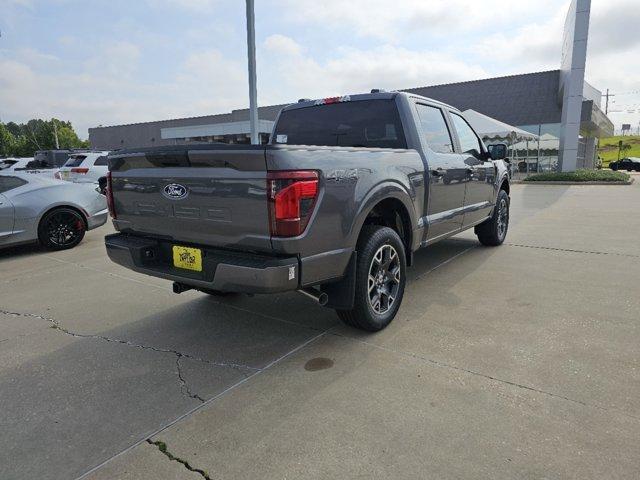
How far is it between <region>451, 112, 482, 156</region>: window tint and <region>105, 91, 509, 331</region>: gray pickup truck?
2.36ft

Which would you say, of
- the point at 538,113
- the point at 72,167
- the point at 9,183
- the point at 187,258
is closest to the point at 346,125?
the point at 187,258

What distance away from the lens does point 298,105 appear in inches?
189

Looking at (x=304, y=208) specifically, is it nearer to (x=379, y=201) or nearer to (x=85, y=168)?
(x=379, y=201)

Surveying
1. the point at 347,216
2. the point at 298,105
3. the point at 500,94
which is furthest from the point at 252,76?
the point at 500,94

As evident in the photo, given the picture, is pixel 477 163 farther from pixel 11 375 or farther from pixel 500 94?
pixel 500 94

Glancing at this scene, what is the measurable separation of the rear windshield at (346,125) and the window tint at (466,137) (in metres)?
1.27

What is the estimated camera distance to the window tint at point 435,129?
14.2ft

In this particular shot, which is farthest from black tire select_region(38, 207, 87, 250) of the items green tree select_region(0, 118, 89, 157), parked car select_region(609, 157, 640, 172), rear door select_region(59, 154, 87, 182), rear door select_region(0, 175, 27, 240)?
green tree select_region(0, 118, 89, 157)

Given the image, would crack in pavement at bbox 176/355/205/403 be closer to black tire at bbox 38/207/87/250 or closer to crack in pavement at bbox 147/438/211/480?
crack in pavement at bbox 147/438/211/480

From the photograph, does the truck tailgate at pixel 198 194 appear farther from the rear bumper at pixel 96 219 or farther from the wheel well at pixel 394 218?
the rear bumper at pixel 96 219

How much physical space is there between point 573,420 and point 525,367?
0.57 metres

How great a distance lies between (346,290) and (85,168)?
12511 millimetres

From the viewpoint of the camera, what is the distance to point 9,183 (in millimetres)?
6707

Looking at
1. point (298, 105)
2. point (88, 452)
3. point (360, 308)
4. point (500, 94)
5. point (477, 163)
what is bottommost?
point (88, 452)
